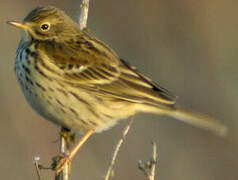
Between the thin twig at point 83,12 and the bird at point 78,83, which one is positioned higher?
the thin twig at point 83,12

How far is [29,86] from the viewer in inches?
282

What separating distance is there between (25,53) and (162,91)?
1451 millimetres

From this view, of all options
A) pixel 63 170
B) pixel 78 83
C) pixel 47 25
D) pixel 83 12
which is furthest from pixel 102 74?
pixel 63 170

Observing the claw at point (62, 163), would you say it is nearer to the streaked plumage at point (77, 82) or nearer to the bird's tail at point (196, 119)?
the streaked plumage at point (77, 82)

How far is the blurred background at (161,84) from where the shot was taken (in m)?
10.3

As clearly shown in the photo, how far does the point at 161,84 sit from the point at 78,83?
170 inches

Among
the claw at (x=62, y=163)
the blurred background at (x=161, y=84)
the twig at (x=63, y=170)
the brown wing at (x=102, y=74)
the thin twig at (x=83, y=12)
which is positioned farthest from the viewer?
the blurred background at (x=161, y=84)

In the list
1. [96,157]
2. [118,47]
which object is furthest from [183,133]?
[118,47]

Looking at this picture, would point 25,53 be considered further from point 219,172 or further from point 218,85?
point 218,85

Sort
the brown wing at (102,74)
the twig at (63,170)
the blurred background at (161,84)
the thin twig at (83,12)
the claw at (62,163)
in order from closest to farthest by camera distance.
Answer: the twig at (63,170) < the claw at (62,163) < the brown wing at (102,74) < the thin twig at (83,12) < the blurred background at (161,84)

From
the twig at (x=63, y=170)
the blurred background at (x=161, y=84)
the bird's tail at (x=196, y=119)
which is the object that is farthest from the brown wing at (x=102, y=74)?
the blurred background at (x=161, y=84)

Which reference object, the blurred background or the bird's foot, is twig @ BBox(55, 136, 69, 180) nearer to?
the bird's foot

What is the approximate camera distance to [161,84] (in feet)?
37.8

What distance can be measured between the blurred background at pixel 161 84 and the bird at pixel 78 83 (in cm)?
238
